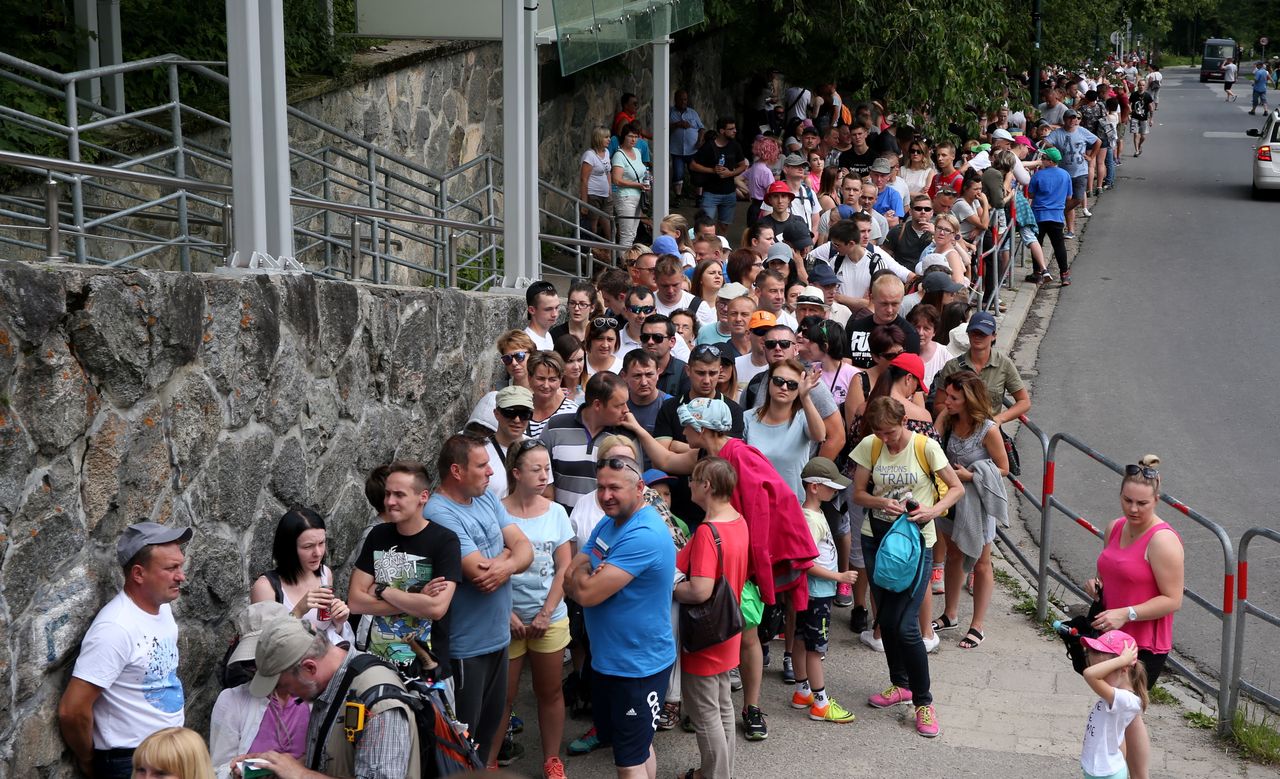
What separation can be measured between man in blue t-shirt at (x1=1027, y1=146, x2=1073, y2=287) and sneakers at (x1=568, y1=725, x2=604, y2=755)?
12500 mm

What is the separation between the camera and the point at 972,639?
805 cm

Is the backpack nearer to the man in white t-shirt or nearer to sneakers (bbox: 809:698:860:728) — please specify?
sneakers (bbox: 809:698:860:728)

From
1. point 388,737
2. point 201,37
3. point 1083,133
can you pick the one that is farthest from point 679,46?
point 388,737

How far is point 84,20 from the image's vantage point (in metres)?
9.95

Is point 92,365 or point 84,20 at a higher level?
point 84,20

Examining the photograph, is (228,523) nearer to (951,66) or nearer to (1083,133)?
(951,66)

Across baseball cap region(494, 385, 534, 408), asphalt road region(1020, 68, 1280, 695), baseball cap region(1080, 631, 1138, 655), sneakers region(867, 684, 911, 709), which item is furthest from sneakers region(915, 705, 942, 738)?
baseball cap region(494, 385, 534, 408)

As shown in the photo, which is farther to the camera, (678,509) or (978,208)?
(978,208)

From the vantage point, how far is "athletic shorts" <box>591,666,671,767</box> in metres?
5.73

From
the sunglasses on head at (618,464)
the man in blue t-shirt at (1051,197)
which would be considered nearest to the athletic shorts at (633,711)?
the sunglasses on head at (618,464)

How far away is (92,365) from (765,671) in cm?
424

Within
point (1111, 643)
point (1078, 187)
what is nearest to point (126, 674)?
point (1111, 643)

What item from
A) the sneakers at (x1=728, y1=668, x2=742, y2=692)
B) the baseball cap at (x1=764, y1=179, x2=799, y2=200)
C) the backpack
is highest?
the baseball cap at (x1=764, y1=179, x2=799, y2=200)

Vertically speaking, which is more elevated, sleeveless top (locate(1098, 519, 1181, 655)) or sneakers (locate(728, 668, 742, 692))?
sleeveless top (locate(1098, 519, 1181, 655))
